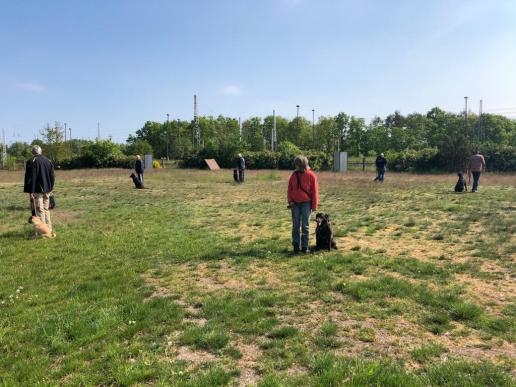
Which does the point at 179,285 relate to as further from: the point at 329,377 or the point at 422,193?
the point at 422,193

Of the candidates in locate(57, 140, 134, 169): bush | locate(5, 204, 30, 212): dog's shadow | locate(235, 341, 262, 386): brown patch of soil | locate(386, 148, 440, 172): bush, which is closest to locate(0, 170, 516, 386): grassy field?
locate(235, 341, 262, 386): brown patch of soil

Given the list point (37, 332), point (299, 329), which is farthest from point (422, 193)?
point (37, 332)

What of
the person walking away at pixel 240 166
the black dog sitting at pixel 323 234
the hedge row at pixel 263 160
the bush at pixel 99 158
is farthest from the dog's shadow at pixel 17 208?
the bush at pixel 99 158

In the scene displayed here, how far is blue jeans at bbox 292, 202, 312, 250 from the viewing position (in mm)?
7625

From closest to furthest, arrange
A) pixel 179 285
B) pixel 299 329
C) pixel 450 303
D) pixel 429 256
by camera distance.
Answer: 1. pixel 299 329
2. pixel 450 303
3. pixel 179 285
4. pixel 429 256

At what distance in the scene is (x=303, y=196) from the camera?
7613mm

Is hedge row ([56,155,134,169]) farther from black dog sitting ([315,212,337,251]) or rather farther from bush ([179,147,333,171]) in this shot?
black dog sitting ([315,212,337,251])

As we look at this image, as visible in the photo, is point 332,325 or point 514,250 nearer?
point 332,325

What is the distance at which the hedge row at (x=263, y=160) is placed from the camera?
1622 inches

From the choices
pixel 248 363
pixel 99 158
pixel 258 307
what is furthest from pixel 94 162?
pixel 248 363

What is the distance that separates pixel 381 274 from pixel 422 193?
476 inches

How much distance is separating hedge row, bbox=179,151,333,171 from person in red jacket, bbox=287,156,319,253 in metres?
31.6

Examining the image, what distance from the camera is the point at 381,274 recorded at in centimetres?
632

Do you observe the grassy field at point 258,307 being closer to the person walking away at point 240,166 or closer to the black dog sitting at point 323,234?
the black dog sitting at point 323,234
